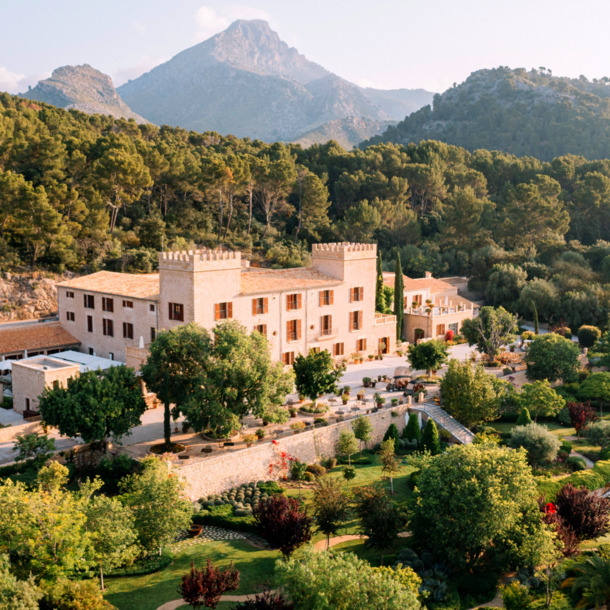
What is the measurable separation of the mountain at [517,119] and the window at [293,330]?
324 feet

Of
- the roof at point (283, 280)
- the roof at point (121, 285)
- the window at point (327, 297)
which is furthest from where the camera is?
the window at point (327, 297)

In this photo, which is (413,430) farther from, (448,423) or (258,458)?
(258,458)

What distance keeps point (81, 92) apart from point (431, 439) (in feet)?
529

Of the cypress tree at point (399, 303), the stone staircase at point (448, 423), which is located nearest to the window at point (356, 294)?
the cypress tree at point (399, 303)

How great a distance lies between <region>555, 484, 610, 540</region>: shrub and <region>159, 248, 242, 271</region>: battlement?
850 inches

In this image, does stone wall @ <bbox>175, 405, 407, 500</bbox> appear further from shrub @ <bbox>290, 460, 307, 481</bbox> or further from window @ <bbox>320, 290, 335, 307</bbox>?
window @ <bbox>320, 290, 335, 307</bbox>

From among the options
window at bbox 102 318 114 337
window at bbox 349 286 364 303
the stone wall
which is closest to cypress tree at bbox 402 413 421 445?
the stone wall

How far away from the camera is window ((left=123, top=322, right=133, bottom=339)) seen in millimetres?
40084

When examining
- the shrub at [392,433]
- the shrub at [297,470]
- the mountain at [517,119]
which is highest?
the mountain at [517,119]

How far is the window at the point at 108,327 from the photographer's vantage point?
135 ft

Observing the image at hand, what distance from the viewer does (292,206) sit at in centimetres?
7650

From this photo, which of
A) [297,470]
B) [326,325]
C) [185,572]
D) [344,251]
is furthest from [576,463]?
[185,572]

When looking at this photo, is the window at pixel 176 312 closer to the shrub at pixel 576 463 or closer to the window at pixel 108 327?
the window at pixel 108 327

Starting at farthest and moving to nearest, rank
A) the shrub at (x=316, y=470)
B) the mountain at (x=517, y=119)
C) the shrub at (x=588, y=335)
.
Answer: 1. the mountain at (x=517, y=119)
2. the shrub at (x=588, y=335)
3. the shrub at (x=316, y=470)
